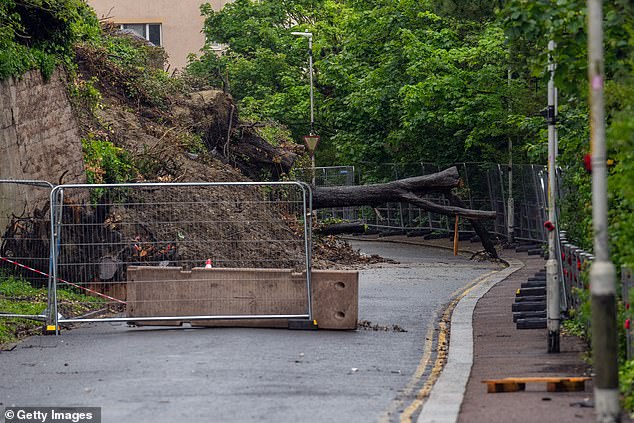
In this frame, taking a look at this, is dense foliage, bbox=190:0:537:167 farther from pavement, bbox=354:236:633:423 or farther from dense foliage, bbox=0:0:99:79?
pavement, bbox=354:236:633:423

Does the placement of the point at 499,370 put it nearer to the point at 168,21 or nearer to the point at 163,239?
the point at 163,239

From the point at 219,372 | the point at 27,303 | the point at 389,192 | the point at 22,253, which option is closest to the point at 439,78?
the point at 389,192

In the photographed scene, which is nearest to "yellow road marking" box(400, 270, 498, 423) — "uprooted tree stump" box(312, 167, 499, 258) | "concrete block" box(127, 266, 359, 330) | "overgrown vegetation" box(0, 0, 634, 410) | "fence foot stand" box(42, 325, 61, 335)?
"concrete block" box(127, 266, 359, 330)

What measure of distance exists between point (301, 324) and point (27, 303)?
3747 mm

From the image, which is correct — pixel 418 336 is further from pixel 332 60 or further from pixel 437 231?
pixel 332 60

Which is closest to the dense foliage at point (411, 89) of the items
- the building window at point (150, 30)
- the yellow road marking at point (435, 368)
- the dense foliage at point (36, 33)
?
the dense foliage at point (36, 33)

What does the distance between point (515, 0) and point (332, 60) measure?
3511 centimetres

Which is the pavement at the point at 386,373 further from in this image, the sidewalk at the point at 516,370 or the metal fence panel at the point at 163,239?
the metal fence panel at the point at 163,239

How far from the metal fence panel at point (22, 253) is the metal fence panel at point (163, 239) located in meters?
0.36

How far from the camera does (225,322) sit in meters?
15.8

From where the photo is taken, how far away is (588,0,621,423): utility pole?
25.6 feet

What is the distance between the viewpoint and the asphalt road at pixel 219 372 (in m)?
10.1

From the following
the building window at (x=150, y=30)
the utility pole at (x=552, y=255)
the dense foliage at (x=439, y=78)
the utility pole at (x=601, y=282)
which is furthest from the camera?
the building window at (x=150, y=30)

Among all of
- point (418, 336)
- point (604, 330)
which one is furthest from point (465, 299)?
point (604, 330)
